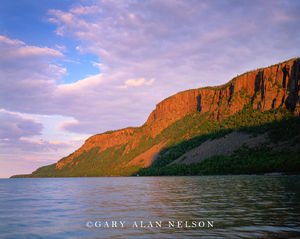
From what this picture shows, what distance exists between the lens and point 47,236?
48.9ft

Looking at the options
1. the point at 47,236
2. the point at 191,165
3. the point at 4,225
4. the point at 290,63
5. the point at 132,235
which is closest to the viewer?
the point at 132,235

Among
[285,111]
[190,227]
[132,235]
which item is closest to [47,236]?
[132,235]

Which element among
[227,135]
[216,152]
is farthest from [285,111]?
[216,152]

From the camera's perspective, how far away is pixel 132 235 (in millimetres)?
13844

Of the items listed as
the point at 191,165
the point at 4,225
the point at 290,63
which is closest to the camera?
the point at 4,225

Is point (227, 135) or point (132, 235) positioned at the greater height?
point (227, 135)

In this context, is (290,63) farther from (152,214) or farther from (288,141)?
(152,214)

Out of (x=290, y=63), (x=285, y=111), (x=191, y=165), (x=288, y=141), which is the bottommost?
(x=191, y=165)

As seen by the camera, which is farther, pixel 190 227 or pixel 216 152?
pixel 216 152

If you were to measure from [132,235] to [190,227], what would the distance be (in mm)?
3367

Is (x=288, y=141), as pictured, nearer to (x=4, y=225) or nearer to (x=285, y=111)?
(x=285, y=111)

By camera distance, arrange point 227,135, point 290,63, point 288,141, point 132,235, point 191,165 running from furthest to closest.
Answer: point 290,63 < point 227,135 < point 191,165 < point 288,141 < point 132,235

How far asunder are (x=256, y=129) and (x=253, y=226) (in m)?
157

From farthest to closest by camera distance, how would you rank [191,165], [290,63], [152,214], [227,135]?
[290,63] → [227,135] → [191,165] → [152,214]
